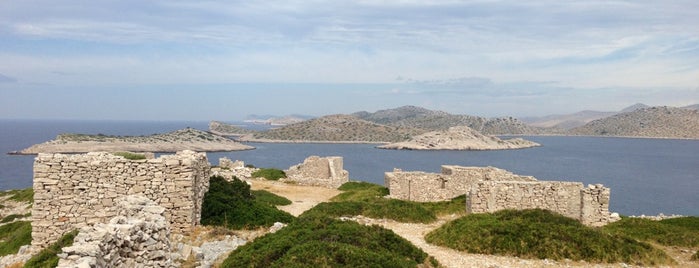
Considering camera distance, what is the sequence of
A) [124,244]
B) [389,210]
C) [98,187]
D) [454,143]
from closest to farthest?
[124,244] < [98,187] < [389,210] < [454,143]

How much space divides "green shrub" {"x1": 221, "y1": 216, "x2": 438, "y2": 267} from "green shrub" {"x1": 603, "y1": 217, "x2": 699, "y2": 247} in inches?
367

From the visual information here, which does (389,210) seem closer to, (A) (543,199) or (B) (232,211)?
(A) (543,199)

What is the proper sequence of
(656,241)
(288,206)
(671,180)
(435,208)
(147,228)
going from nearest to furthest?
(147,228), (656,241), (435,208), (288,206), (671,180)

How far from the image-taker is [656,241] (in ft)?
57.3

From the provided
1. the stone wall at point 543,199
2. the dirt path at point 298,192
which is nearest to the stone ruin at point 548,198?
the stone wall at point 543,199

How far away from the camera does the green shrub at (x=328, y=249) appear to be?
36.8 ft

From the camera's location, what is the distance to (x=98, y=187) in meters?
14.8

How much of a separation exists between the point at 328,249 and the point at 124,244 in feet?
15.7

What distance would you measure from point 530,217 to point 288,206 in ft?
37.5

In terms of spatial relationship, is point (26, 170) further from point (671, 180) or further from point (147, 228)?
point (671, 180)

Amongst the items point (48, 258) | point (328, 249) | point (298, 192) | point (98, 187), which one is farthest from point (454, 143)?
point (48, 258)

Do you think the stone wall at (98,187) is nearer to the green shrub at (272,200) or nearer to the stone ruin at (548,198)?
the green shrub at (272,200)

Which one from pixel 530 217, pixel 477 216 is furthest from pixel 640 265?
pixel 477 216

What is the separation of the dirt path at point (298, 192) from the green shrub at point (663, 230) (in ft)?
43.6
